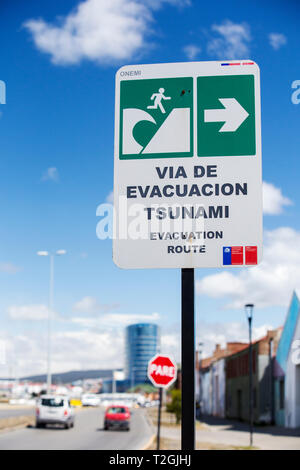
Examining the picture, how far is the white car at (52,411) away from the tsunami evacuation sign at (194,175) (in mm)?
34123

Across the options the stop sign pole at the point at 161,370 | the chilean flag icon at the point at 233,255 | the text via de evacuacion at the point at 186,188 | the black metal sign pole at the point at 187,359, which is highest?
the text via de evacuacion at the point at 186,188

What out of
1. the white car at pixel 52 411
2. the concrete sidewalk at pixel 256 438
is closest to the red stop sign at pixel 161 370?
the concrete sidewalk at pixel 256 438

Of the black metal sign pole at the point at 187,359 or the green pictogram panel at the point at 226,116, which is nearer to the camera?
the black metal sign pole at the point at 187,359

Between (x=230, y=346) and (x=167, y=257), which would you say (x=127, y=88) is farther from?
(x=230, y=346)

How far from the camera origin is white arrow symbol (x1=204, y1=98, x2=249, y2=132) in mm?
2826

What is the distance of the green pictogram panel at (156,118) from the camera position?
9.41 feet

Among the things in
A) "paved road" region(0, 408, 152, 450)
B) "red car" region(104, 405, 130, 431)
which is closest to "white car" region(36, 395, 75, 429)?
"red car" region(104, 405, 130, 431)

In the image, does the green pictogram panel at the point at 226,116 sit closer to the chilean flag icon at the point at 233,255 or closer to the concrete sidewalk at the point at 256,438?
the chilean flag icon at the point at 233,255

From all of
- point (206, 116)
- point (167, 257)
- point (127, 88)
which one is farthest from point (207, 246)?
point (127, 88)

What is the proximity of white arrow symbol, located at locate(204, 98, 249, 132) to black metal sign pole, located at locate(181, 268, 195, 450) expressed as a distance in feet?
2.24
